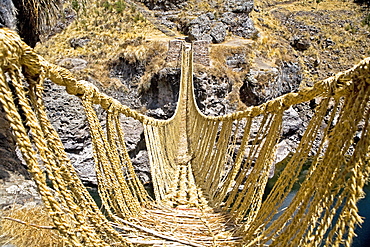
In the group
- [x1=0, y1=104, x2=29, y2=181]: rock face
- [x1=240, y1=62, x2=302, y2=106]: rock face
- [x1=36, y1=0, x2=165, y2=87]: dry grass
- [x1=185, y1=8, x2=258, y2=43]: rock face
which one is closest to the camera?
[x1=0, y1=104, x2=29, y2=181]: rock face

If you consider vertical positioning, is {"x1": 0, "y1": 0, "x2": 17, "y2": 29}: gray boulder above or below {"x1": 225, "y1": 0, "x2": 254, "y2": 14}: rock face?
below

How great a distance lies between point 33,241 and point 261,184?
105cm

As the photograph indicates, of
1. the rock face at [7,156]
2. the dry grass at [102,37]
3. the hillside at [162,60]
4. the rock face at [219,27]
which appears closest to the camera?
the rock face at [7,156]

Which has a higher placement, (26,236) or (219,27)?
(219,27)

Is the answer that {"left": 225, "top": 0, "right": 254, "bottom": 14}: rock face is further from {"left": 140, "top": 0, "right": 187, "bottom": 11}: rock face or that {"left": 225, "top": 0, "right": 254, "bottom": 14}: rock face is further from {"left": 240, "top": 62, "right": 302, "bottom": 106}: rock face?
{"left": 240, "top": 62, "right": 302, "bottom": 106}: rock face

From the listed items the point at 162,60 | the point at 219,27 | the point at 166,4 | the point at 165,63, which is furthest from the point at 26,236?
the point at 166,4

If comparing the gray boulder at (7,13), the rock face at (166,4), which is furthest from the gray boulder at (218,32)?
the gray boulder at (7,13)

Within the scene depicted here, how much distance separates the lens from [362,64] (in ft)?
1.91

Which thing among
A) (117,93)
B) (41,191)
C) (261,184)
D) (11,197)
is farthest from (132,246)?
(117,93)

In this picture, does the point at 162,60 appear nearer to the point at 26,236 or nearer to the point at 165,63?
the point at 165,63

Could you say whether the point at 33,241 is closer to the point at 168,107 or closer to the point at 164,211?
the point at 164,211

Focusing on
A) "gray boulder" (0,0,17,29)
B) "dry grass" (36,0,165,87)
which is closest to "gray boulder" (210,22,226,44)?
"dry grass" (36,0,165,87)

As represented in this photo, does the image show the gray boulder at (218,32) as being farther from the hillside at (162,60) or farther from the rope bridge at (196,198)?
the rope bridge at (196,198)

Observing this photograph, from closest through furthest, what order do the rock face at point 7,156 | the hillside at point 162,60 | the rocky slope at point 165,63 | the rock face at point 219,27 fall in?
the rock face at point 7,156, the hillside at point 162,60, the rocky slope at point 165,63, the rock face at point 219,27
